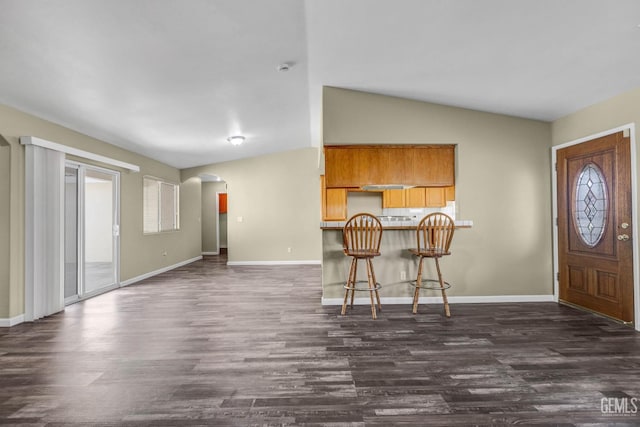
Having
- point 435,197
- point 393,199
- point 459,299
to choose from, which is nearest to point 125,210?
point 393,199

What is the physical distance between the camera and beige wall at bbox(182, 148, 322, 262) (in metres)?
8.25

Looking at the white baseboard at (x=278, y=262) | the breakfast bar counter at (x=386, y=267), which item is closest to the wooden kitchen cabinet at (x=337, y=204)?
the white baseboard at (x=278, y=262)

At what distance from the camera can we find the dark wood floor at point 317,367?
1.93 metres

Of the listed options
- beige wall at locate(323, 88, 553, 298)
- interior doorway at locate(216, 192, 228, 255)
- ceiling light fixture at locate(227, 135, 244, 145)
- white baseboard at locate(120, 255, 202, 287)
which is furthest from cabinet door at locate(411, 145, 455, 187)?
interior doorway at locate(216, 192, 228, 255)

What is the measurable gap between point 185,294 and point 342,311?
257 cm

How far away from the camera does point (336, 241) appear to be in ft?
14.1

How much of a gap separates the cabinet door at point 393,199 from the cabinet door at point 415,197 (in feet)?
0.34

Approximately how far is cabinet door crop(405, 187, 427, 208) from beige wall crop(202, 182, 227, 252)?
688 centimetres

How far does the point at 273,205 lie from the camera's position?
8281 millimetres

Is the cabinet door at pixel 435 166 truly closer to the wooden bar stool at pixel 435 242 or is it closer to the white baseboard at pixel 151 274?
the wooden bar stool at pixel 435 242

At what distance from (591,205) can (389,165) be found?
7.60 ft

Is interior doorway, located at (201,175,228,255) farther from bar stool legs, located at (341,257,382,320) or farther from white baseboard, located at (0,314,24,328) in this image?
bar stool legs, located at (341,257,382,320)

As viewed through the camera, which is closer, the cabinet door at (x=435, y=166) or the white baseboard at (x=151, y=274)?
the cabinet door at (x=435, y=166)

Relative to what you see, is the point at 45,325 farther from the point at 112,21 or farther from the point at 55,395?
the point at 112,21
